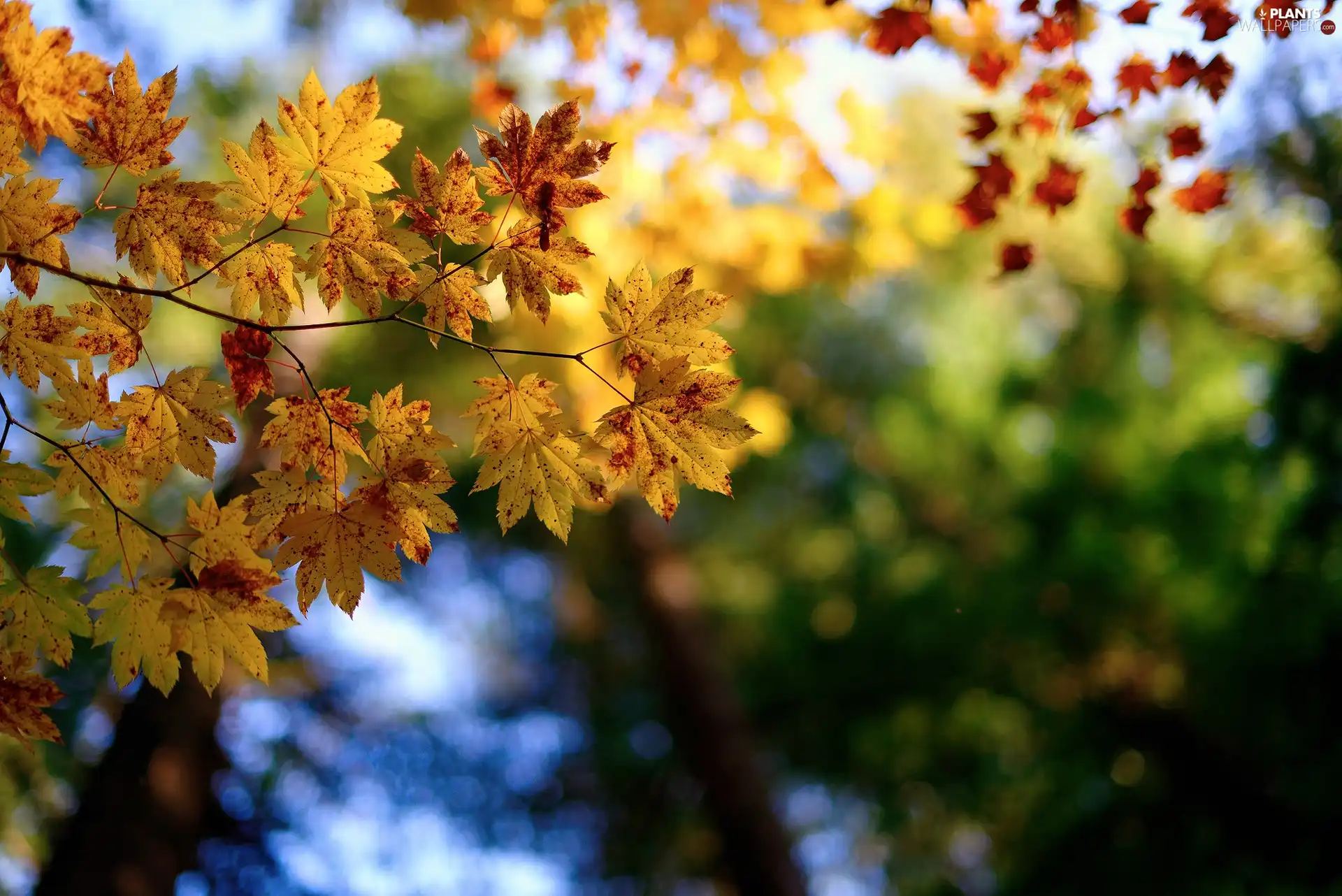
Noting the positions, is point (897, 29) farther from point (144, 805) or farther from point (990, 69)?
point (144, 805)

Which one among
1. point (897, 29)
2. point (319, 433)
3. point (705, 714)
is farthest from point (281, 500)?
point (705, 714)

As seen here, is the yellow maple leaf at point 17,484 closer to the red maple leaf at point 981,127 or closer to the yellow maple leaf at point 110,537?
the yellow maple leaf at point 110,537

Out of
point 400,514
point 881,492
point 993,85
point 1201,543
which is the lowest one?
point 400,514

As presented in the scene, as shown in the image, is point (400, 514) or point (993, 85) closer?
point (400, 514)

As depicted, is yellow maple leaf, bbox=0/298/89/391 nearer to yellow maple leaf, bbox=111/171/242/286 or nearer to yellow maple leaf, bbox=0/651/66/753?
yellow maple leaf, bbox=111/171/242/286

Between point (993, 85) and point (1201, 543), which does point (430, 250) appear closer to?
point (993, 85)

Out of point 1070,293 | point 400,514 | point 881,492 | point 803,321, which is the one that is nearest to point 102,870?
point 400,514

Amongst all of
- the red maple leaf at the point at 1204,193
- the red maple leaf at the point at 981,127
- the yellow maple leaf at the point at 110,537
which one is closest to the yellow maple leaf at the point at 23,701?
the yellow maple leaf at the point at 110,537
